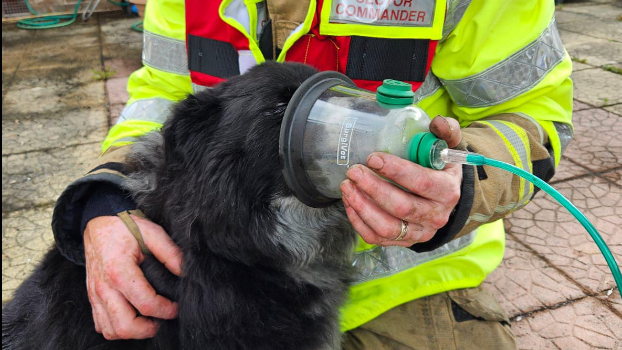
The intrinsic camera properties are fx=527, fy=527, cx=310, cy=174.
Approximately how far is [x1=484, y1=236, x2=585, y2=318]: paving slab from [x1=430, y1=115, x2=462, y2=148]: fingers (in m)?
1.97

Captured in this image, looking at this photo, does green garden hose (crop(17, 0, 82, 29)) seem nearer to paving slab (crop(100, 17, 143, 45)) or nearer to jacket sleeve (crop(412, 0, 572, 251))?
paving slab (crop(100, 17, 143, 45))

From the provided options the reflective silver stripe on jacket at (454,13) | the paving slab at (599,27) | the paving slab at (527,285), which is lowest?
the paving slab at (527,285)

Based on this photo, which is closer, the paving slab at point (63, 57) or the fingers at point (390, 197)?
the fingers at point (390, 197)

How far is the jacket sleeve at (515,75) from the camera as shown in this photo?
199 centimetres

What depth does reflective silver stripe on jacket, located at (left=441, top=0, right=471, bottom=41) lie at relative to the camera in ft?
6.56

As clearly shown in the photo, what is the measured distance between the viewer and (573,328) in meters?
2.77

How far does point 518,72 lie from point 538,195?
2128 mm

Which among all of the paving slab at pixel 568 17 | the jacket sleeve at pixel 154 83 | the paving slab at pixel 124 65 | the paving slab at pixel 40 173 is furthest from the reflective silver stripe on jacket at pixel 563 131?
the paving slab at pixel 568 17

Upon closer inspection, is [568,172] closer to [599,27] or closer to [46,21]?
[599,27]

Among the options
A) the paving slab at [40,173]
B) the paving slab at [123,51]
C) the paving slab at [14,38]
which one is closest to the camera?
the paving slab at [40,173]

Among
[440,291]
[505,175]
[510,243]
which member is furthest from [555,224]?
[505,175]

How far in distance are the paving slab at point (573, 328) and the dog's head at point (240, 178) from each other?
1580 mm

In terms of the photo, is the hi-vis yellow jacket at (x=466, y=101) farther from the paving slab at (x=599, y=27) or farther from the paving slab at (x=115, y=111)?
the paving slab at (x=599, y=27)

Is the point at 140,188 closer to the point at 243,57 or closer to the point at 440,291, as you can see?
the point at 243,57
